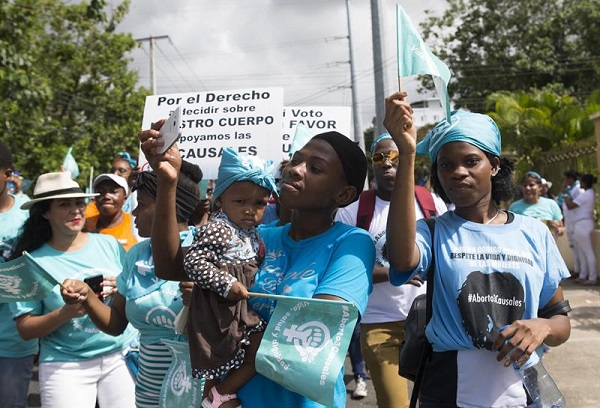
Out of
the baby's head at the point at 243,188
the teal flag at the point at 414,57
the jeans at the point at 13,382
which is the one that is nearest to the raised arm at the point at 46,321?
the jeans at the point at 13,382

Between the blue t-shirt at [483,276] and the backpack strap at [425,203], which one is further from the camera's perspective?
the backpack strap at [425,203]

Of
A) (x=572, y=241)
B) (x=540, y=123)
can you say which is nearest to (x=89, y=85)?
(x=540, y=123)

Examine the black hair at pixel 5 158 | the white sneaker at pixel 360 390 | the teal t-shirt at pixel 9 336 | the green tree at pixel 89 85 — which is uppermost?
the green tree at pixel 89 85

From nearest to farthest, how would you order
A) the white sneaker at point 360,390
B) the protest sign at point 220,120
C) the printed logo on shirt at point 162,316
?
the printed logo on shirt at point 162,316, the protest sign at point 220,120, the white sneaker at point 360,390

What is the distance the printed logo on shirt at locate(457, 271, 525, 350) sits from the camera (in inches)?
98.1

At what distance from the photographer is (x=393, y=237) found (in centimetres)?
244

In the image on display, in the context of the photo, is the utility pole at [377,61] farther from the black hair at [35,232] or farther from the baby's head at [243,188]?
the baby's head at [243,188]

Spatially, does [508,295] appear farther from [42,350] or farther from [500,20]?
[500,20]

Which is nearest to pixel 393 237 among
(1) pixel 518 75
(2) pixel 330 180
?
(2) pixel 330 180

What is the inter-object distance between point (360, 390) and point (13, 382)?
3.15 m

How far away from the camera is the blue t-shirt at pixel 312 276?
2389 millimetres

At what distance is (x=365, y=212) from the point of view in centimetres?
450

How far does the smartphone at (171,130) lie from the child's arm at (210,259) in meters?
0.33

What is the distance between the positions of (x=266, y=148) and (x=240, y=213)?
6.27 feet
